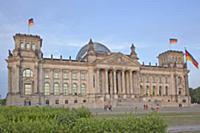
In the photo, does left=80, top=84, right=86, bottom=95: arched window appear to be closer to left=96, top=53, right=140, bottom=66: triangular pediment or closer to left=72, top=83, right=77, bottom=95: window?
left=72, top=83, right=77, bottom=95: window

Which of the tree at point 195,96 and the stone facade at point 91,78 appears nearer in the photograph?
the stone facade at point 91,78

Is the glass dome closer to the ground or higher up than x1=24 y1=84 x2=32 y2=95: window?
higher up

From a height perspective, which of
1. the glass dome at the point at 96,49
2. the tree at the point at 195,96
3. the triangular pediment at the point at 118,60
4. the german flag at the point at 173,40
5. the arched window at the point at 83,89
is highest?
the german flag at the point at 173,40

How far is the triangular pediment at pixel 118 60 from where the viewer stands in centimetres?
9034

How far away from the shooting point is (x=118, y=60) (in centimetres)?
9244

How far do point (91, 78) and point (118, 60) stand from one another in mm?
11452

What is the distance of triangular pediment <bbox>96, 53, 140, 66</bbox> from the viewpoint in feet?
296

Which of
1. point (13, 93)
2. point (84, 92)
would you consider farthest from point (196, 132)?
point (84, 92)

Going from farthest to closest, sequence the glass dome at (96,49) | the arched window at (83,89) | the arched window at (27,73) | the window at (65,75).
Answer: the glass dome at (96,49), the arched window at (83,89), the window at (65,75), the arched window at (27,73)

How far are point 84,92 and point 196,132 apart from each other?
69.3 meters

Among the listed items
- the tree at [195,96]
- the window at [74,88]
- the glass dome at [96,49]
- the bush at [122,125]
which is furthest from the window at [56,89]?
the bush at [122,125]

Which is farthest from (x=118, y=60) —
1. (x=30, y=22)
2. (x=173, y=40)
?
(x=30, y=22)

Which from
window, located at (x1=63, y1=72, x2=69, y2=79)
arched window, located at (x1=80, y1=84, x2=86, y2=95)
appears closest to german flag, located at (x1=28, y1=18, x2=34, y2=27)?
window, located at (x1=63, y1=72, x2=69, y2=79)

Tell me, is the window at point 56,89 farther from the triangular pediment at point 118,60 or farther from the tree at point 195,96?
the tree at point 195,96
